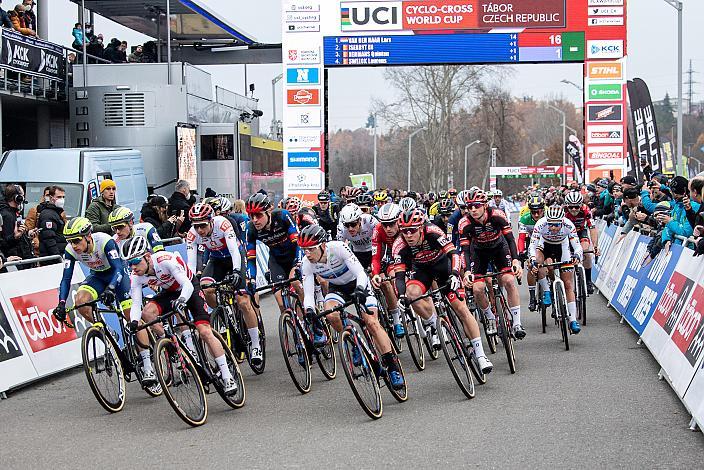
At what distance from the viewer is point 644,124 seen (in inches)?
1208

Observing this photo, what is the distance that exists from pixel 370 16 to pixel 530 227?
1321 centimetres

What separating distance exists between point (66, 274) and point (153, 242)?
96 centimetres

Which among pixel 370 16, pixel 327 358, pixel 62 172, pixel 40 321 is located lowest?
pixel 327 358

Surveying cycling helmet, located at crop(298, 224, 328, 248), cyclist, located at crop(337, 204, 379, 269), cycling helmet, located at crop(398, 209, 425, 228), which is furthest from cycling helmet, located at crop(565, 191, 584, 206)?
cycling helmet, located at crop(298, 224, 328, 248)

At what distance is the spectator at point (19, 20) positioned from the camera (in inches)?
904

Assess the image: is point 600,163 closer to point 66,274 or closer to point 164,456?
point 66,274

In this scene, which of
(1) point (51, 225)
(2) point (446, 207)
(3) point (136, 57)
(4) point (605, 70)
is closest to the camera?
(1) point (51, 225)

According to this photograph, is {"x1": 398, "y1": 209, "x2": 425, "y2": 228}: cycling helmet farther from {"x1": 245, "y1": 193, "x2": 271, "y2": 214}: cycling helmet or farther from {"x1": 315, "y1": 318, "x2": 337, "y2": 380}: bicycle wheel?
{"x1": 245, "y1": 193, "x2": 271, "y2": 214}: cycling helmet

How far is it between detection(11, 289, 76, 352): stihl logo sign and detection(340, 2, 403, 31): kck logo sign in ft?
60.7

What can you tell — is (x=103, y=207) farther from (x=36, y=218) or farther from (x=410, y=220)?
(x=410, y=220)

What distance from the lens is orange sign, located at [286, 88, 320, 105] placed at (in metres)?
29.5

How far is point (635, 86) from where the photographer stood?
31312 millimetres

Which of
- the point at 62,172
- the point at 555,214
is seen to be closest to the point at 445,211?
the point at 555,214

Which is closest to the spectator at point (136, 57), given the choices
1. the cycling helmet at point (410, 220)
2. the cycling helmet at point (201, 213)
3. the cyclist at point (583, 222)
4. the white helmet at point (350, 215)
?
the cyclist at point (583, 222)
